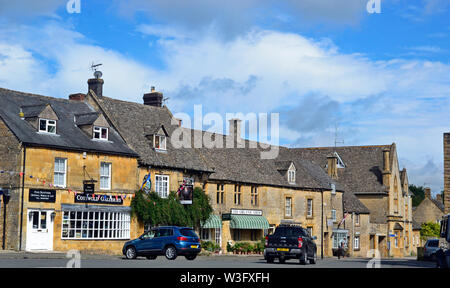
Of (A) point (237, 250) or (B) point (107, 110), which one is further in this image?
(A) point (237, 250)

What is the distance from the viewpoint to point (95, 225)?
3909cm

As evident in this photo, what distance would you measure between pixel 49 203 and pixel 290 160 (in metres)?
26.0

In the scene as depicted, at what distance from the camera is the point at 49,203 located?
36.7 m

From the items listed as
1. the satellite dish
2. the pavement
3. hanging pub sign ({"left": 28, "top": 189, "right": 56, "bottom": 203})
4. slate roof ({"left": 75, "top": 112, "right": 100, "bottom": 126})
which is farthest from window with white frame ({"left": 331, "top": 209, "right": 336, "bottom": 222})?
hanging pub sign ({"left": 28, "top": 189, "right": 56, "bottom": 203})

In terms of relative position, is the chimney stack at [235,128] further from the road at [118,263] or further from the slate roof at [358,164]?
the road at [118,263]

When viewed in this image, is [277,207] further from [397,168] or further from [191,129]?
[397,168]

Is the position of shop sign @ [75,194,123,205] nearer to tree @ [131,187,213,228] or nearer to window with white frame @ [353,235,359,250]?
tree @ [131,187,213,228]

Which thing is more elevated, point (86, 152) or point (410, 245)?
point (86, 152)

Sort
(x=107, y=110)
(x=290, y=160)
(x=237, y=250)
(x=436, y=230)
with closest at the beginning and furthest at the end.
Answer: (x=107, y=110) → (x=237, y=250) → (x=290, y=160) → (x=436, y=230)

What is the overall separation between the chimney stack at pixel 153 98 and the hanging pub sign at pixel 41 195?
16.0 metres

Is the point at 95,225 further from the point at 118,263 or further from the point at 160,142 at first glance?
the point at 118,263

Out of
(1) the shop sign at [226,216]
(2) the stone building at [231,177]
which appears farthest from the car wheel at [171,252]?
(1) the shop sign at [226,216]

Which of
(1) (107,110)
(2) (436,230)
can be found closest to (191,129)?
(1) (107,110)

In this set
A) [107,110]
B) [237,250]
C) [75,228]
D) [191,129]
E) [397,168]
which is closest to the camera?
[75,228]
